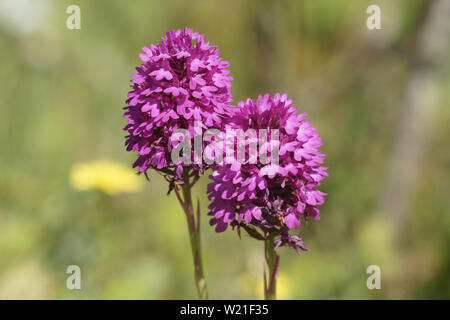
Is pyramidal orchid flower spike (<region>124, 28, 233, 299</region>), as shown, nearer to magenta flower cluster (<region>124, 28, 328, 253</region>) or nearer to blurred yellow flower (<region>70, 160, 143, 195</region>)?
magenta flower cluster (<region>124, 28, 328, 253</region>)

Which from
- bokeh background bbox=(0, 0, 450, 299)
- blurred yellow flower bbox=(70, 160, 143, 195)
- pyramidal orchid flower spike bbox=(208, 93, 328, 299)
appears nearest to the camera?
pyramidal orchid flower spike bbox=(208, 93, 328, 299)

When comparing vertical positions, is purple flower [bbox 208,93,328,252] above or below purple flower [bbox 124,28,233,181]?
below

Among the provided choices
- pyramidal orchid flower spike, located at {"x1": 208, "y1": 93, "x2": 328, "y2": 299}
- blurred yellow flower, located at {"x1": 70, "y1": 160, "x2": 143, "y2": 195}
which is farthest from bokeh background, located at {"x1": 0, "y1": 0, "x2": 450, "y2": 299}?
pyramidal orchid flower spike, located at {"x1": 208, "y1": 93, "x2": 328, "y2": 299}

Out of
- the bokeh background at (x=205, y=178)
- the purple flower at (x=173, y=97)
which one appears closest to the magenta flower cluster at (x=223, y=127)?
the purple flower at (x=173, y=97)

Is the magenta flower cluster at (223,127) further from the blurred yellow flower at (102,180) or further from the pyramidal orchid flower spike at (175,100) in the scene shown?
the blurred yellow flower at (102,180)

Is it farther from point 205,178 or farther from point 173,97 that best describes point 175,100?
point 205,178

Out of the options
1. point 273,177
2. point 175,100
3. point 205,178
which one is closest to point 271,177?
point 273,177
